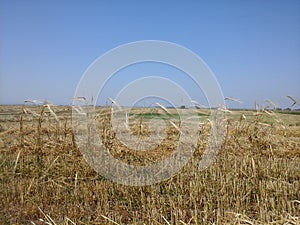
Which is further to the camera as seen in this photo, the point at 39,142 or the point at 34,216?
the point at 39,142

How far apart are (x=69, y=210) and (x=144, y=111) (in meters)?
2.01

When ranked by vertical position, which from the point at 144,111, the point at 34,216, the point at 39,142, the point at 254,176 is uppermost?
the point at 144,111

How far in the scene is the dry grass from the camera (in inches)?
132

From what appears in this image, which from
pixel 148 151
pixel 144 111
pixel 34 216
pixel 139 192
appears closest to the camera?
pixel 34 216

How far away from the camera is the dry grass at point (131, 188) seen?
11.0 ft

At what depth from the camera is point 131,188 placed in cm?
419

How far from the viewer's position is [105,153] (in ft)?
15.2

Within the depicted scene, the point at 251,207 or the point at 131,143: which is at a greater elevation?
the point at 131,143

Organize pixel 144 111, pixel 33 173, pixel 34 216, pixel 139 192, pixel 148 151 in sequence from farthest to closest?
pixel 148 151 → pixel 144 111 → pixel 33 173 → pixel 139 192 → pixel 34 216

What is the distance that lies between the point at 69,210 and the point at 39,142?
1.22 m

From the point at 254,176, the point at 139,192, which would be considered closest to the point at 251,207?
the point at 254,176

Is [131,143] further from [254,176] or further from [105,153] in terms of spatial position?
[254,176]

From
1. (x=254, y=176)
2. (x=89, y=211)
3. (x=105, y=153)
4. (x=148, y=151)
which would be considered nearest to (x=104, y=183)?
(x=105, y=153)

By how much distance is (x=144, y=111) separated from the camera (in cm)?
500
